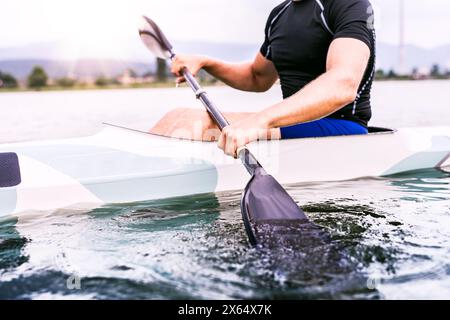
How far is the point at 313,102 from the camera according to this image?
210 centimetres

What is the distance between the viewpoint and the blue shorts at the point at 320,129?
105 inches

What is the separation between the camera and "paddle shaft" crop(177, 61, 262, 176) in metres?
2.14

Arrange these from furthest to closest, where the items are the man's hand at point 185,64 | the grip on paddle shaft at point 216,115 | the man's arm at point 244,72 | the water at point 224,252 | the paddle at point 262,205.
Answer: the man's arm at point 244,72, the man's hand at point 185,64, the grip on paddle shaft at point 216,115, the paddle at point 262,205, the water at point 224,252

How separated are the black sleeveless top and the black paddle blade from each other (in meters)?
0.71

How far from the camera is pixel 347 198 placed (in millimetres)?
2500

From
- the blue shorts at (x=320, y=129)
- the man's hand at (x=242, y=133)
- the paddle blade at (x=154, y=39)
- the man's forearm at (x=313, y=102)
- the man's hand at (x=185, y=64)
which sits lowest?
the blue shorts at (x=320, y=129)

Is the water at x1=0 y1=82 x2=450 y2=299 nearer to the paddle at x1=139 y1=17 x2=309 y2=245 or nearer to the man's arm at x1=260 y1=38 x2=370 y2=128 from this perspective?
the paddle at x1=139 y1=17 x2=309 y2=245

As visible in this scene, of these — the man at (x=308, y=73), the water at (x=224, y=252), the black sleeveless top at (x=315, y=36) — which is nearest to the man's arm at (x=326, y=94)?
the man at (x=308, y=73)

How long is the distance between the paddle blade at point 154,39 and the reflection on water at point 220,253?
3.81ft

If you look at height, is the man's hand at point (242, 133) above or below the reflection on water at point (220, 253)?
above

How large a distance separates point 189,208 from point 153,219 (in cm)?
21

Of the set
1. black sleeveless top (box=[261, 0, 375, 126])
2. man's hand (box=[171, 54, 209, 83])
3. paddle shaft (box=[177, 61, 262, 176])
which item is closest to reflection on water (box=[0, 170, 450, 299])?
paddle shaft (box=[177, 61, 262, 176])

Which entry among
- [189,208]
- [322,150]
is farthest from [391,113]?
[189,208]

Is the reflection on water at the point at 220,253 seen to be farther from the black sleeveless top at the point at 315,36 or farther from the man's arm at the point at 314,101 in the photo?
the black sleeveless top at the point at 315,36
